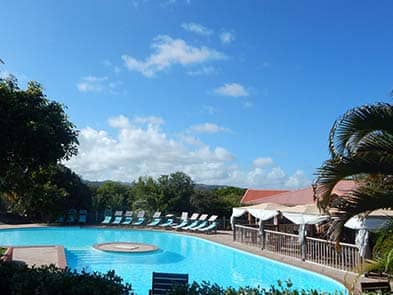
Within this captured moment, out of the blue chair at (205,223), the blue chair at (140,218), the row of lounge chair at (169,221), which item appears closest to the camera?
the blue chair at (205,223)

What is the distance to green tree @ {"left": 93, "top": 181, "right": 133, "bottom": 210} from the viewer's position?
31.8 m

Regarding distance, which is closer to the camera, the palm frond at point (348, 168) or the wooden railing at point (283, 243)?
the palm frond at point (348, 168)

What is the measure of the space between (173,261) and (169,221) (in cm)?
972

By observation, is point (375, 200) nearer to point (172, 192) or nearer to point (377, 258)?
point (377, 258)

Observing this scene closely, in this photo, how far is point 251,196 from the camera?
33.3 m

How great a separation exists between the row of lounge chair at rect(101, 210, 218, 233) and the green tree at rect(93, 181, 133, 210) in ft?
7.87

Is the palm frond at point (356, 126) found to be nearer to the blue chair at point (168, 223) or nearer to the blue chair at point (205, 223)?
the blue chair at point (205, 223)

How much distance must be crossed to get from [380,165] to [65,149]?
5.33 metres

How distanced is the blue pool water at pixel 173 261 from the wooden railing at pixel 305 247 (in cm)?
87

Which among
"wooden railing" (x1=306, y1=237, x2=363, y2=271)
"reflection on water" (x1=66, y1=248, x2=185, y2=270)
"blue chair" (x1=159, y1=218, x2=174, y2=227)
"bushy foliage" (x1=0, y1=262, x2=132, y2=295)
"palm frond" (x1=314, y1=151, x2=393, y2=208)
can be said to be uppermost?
"palm frond" (x1=314, y1=151, x2=393, y2=208)

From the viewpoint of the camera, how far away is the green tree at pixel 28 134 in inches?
262

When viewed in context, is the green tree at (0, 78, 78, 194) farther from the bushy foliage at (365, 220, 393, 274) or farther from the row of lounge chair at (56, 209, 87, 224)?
the row of lounge chair at (56, 209, 87, 224)

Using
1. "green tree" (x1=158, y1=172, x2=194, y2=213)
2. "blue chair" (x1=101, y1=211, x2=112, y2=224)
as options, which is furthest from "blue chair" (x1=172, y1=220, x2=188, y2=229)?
"blue chair" (x1=101, y1=211, x2=112, y2=224)

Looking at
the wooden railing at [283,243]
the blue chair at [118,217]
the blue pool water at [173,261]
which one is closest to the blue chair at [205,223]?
the blue pool water at [173,261]
